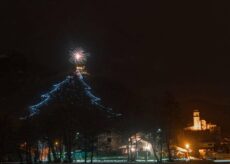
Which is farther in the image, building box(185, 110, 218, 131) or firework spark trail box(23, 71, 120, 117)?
building box(185, 110, 218, 131)

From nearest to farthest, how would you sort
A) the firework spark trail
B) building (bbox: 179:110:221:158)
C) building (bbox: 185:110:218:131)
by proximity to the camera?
the firework spark trail → building (bbox: 179:110:221:158) → building (bbox: 185:110:218:131)

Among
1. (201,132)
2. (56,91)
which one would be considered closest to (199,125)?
(201,132)

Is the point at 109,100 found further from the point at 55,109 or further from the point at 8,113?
the point at 8,113

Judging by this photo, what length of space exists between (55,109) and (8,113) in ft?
34.0

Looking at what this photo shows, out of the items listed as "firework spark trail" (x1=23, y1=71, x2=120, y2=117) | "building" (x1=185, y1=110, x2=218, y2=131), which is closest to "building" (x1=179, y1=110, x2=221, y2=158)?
"building" (x1=185, y1=110, x2=218, y2=131)

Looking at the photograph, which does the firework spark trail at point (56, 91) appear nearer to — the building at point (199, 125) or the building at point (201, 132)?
the building at point (201, 132)

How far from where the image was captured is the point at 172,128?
197 ft

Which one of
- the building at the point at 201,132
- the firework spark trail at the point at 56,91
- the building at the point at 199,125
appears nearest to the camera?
the firework spark trail at the point at 56,91

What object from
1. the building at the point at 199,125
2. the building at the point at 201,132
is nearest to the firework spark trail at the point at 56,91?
the building at the point at 201,132

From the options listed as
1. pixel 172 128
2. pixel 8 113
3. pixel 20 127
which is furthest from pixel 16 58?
pixel 172 128

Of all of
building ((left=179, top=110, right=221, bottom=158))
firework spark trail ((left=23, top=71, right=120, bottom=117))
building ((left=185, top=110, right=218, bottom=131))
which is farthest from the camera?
building ((left=185, top=110, right=218, bottom=131))

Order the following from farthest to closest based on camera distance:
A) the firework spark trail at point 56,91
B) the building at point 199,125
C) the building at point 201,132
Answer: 1. the building at point 199,125
2. the building at point 201,132
3. the firework spark trail at point 56,91

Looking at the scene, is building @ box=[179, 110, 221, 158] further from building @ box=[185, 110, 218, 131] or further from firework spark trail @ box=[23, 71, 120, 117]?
firework spark trail @ box=[23, 71, 120, 117]

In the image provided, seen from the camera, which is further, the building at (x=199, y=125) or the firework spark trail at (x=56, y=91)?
the building at (x=199, y=125)
